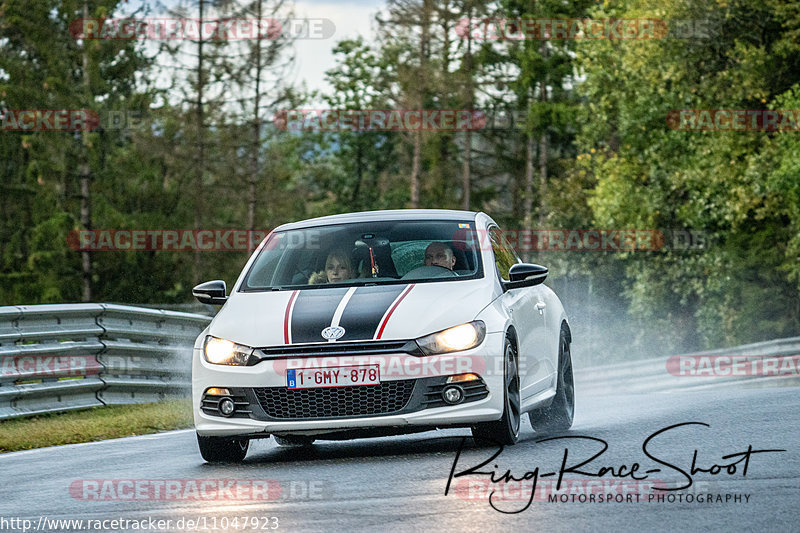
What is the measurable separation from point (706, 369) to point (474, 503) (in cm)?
1488

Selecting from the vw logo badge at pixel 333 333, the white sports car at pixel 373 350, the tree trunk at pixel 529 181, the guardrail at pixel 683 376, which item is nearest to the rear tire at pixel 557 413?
the white sports car at pixel 373 350

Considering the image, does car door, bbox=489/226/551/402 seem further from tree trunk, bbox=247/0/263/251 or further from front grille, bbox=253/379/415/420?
tree trunk, bbox=247/0/263/251

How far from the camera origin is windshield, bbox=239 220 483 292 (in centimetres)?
948

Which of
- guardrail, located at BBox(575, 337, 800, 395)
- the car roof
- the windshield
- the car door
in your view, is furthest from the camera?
guardrail, located at BBox(575, 337, 800, 395)

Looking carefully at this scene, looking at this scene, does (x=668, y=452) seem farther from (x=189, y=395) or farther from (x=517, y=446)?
(x=189, y=395)

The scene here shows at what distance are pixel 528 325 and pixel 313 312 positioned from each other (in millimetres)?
1662

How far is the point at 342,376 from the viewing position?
27.2ft

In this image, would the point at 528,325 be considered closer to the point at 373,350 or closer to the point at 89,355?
the point at 373,350

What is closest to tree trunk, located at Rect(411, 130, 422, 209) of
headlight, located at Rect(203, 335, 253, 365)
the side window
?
the side window

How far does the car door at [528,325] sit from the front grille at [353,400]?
104cm

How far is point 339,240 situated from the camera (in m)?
9.82

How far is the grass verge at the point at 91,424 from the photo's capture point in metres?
11.5

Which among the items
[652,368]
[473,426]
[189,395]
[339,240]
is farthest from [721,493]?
[652,368]

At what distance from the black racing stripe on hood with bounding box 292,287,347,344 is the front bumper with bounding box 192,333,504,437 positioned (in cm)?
15
